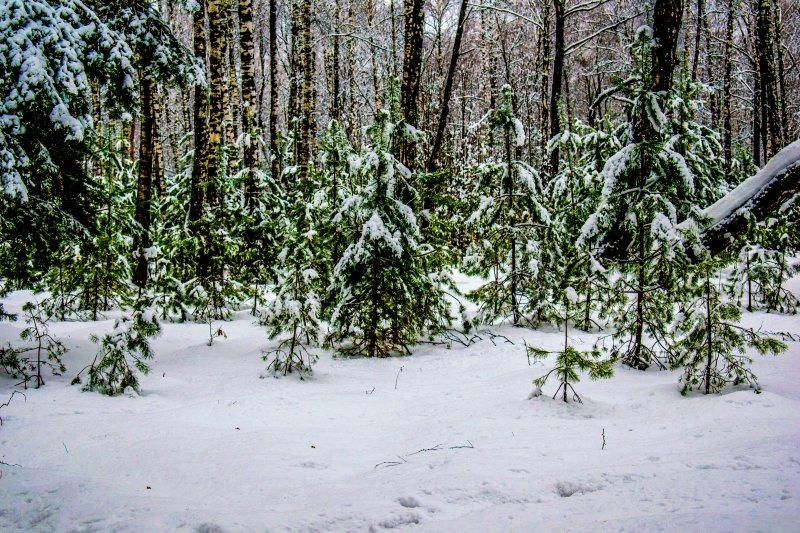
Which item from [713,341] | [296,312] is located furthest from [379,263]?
[713,341]

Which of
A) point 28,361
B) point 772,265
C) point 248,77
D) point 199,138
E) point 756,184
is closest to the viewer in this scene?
point 28,361

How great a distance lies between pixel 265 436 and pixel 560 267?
20.9 ft

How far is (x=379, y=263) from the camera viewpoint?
7.21 meters

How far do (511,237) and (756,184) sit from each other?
3569 millimetres

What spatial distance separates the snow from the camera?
620cm

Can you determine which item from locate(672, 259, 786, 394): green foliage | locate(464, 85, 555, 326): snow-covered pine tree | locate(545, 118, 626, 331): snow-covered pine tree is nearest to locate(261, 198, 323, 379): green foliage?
locate(464, 85, 555, 326): snow-covered pine tree

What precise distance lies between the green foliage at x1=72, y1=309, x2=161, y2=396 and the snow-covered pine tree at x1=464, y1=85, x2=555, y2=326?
5.17m

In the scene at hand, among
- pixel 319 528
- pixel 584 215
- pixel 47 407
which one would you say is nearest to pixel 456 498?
pixel 319 528

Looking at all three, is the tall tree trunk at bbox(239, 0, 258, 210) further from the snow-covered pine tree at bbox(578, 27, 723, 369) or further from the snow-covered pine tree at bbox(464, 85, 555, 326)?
the snow-covered pine tree at bbox(578, 27, 723, 369)

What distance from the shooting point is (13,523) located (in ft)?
8.97

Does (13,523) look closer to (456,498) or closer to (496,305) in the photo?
(456,498)

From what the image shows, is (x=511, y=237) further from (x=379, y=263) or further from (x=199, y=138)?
(x=199, y=138)

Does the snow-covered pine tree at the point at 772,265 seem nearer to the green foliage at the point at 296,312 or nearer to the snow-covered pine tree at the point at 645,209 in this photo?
the snow-covered pine tree at the point at 645,209

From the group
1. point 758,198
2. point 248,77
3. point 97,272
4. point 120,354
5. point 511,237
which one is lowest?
point 120,354
